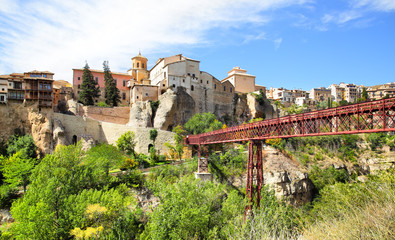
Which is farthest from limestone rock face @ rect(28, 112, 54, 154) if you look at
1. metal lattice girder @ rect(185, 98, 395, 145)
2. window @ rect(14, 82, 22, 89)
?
metal lattice girder @ rect(185, 98, 395, 145)

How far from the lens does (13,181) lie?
1065 inches

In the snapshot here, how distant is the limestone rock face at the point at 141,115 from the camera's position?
143 ft

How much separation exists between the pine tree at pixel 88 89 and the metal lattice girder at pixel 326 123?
30.6 metres

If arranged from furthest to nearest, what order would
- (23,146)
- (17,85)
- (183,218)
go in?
(17,85), (23,146), (183,218)

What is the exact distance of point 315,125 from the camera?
1466 cm

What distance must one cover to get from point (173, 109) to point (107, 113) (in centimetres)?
1069

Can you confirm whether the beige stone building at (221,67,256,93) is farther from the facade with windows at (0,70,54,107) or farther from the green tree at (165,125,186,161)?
the facade with windows at (0,70,54,107)

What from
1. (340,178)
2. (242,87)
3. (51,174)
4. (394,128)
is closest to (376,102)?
(394,128)

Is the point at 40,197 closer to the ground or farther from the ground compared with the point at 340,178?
farther from the ground

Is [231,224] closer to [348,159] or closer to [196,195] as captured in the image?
[196,195]

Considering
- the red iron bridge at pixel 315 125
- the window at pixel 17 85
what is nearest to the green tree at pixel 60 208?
the red iron bridge at pixel 315 125

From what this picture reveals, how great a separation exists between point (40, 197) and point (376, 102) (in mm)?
21660

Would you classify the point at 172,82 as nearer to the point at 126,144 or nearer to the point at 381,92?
the point at 126,144

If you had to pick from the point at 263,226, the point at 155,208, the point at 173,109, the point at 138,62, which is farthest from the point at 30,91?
the point at 263,226
